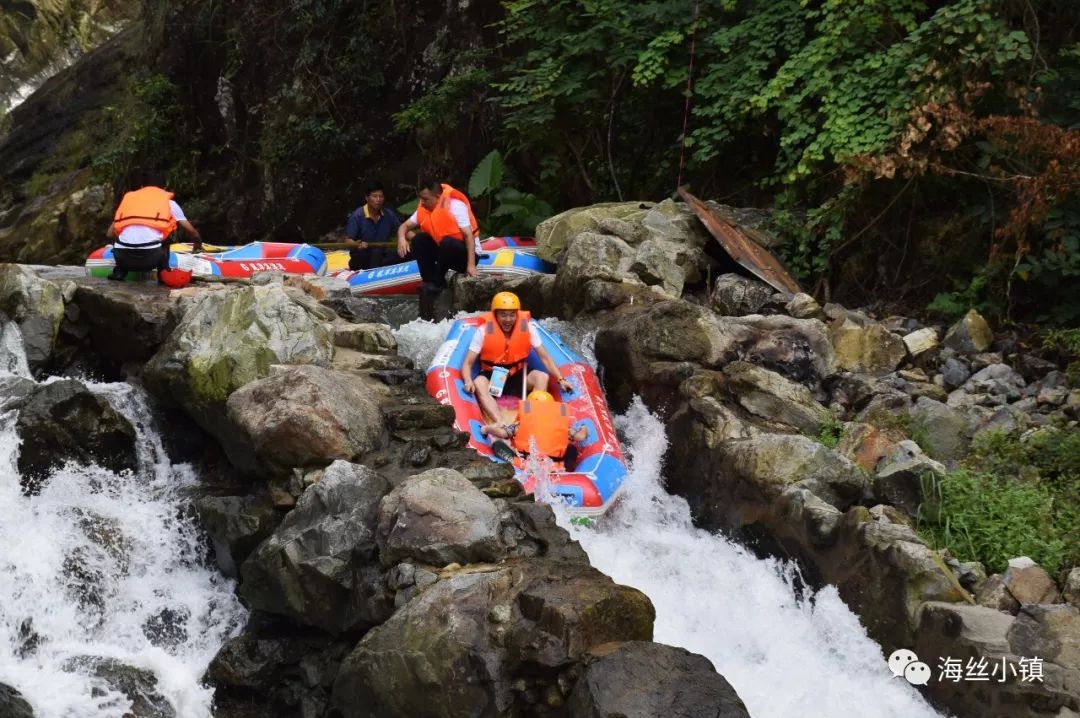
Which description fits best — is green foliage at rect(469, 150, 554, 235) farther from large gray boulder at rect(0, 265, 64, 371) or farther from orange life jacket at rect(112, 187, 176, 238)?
large gray boulder at rect(0, 265, 64, 371)

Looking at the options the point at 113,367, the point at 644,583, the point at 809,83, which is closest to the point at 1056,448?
the point at 644,583

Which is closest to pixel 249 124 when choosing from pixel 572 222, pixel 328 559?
pixel 572 222

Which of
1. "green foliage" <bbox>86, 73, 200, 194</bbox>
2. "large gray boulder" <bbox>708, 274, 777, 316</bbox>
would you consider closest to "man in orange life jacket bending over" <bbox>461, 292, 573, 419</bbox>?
"large gray boulder" <bbox>708, 274, 777, 316</bbox>

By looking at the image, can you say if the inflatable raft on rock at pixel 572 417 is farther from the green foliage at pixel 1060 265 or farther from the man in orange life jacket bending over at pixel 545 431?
the green foliage at pixel 1060 265

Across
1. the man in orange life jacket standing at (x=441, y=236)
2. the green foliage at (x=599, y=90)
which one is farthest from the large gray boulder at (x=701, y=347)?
the green foliage at (x=599, y=90)

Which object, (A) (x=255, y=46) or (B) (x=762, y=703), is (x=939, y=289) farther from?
(A) (x=255, y=46)

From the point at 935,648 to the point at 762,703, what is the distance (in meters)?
0.88

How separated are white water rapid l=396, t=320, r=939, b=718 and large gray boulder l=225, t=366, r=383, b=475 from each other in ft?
4.49

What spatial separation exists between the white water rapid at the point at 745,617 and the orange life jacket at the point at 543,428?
1.86 ft

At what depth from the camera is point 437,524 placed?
5586 millimetres

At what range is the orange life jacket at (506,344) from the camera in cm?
834

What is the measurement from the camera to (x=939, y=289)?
9.01 metres

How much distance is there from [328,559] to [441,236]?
5.19 metres

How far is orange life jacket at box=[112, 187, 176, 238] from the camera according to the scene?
10289 millimetres
